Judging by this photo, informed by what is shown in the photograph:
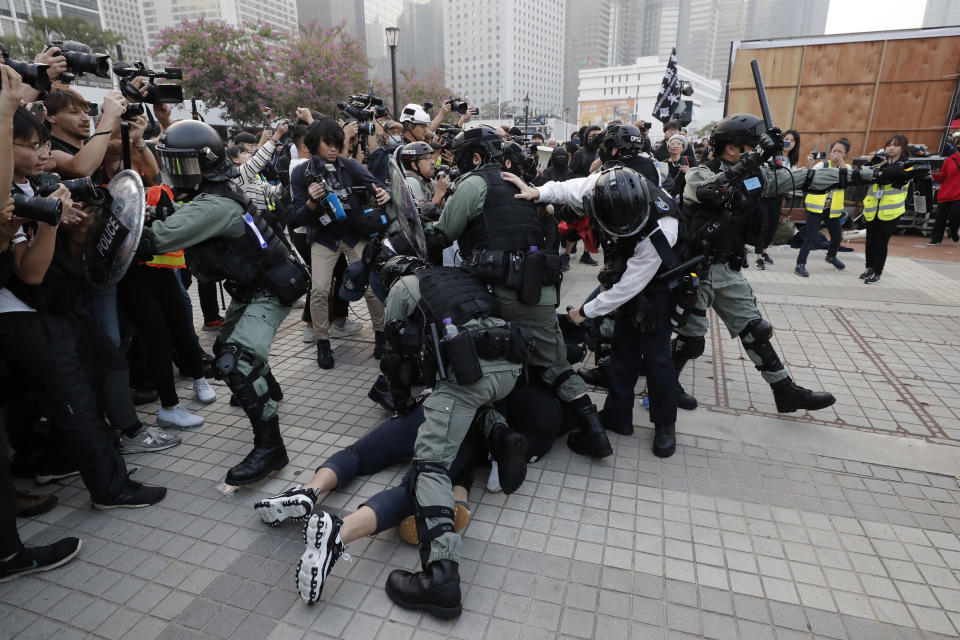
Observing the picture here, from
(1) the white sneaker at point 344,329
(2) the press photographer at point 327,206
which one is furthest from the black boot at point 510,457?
(1) the white sneaker at point 344,329

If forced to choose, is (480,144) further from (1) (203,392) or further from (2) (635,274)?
(1) (203,392)

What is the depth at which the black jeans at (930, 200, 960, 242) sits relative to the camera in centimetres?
971

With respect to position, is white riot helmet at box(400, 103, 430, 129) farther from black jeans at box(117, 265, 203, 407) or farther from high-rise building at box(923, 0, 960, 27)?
high-rise building at box(923, 0, 960, 27)

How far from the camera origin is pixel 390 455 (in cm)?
318

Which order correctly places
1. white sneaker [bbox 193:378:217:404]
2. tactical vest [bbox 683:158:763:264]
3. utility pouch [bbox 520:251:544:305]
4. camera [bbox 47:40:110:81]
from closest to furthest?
camera [bbox 47:40:110:81] < utility pouch [bbox 520:251:544:305] < tactical vest [bbox 683:158:763:264] < white sneaker [bbox 193:378:217:404]

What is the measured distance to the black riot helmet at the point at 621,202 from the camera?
119 inches

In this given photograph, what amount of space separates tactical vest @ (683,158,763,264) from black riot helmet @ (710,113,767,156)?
0.30 m

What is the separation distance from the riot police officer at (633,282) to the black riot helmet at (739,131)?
2.60ft

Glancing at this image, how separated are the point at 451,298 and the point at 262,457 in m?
1.52

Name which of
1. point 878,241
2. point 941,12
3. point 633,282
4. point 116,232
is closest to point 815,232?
point 878,241

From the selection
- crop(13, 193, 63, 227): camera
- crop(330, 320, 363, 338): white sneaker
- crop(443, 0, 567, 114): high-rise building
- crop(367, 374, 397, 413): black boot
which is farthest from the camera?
crop(443, 0, 567, 114): high-rise building

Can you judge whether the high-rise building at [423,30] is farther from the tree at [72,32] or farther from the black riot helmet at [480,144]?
the black riot helmet at [480,144]

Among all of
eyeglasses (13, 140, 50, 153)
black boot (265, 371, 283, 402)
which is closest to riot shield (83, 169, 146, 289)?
eyeglasses (13, 140, 50, 153)

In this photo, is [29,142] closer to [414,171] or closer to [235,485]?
[235,485]
